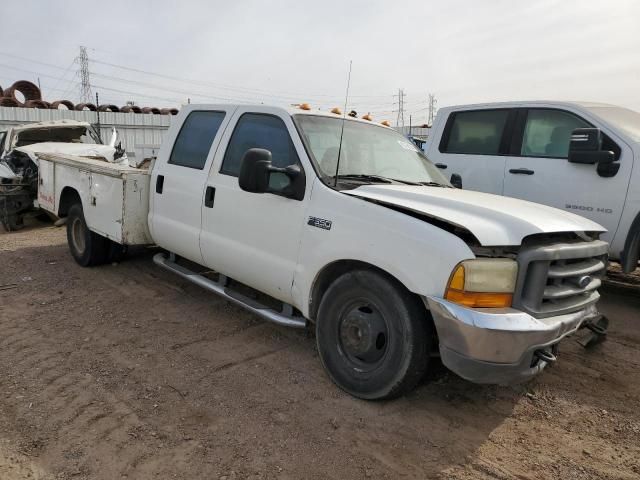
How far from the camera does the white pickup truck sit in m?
2.61

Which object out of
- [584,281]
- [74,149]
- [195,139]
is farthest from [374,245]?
[74,149]

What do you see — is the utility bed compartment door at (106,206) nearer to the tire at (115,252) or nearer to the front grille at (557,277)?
the tire at (115,252)

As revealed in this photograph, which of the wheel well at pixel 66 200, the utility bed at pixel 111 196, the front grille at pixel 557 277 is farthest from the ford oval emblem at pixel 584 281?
the wheel well at pixel 66 200

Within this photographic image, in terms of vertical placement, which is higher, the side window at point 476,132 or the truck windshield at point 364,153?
the side window at point 476,132

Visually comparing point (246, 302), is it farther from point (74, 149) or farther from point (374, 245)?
point (74, 149)

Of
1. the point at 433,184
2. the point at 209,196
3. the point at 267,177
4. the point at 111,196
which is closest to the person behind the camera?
the point at 267,177

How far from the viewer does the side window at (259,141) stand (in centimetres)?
370

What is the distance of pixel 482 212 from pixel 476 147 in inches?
135

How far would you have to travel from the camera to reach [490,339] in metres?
2.51

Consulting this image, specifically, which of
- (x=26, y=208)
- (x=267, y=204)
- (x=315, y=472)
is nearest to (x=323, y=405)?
(x=315, y=472)

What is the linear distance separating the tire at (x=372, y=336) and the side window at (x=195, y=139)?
1.99 m

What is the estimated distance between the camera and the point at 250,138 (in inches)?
159

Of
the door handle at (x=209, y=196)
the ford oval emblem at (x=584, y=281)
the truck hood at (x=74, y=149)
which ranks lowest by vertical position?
the truck hood at (x=74, y=149)

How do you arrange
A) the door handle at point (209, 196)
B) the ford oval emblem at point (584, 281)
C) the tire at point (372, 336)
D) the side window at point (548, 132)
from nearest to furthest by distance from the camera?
the tire at point (372, 336) → the ford oval emblem at point (584, 281) → the door handle at point (209, 196) → the side window at point (548, 132)
